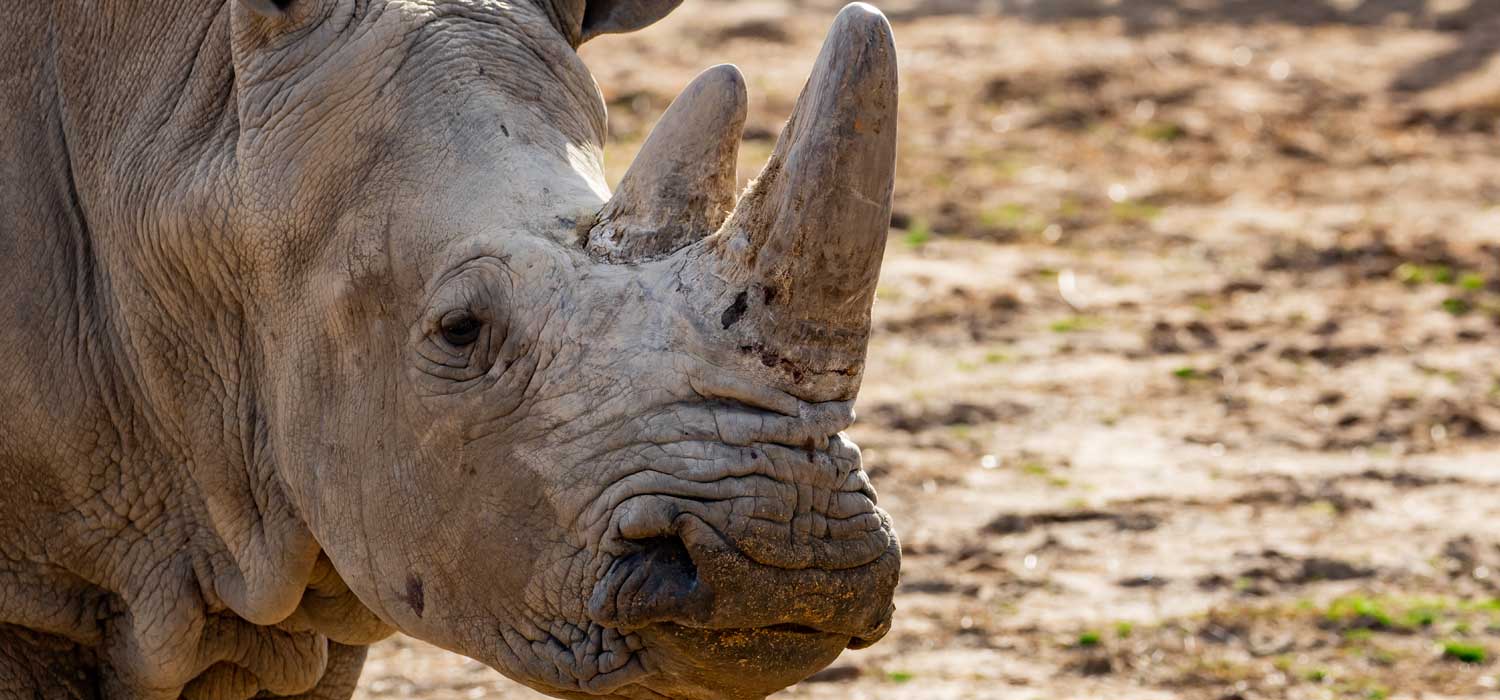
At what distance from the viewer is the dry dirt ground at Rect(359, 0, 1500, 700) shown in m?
6.23

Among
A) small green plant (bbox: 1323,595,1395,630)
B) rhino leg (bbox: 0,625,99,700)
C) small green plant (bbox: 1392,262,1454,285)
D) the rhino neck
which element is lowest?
small green plant (bbox: 1392,262,1454,285)

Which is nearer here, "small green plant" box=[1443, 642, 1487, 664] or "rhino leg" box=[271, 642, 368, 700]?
"rhino leg" box=[271, 642, 368, 700]

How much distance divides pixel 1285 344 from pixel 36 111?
19.2 feet

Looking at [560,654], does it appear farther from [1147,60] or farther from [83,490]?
[1147,60]

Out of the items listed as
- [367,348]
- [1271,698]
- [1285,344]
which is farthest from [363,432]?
[1285,344]

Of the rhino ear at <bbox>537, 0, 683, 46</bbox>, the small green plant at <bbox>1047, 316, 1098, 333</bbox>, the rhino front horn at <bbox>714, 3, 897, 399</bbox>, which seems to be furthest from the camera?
the small green plant at <bbox>1047, 316, 1098, 333</bbox>

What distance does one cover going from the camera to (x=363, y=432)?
3842 mm

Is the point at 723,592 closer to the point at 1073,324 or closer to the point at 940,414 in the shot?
the point at 940,414

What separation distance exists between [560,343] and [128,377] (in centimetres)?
116

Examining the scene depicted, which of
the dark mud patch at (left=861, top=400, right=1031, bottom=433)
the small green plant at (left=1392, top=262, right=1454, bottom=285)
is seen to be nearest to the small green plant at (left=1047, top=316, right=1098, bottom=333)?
the dark mud patch at (left=861, top=400, right=1031, bottom=433)

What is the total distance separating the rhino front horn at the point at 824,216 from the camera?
3348 mm

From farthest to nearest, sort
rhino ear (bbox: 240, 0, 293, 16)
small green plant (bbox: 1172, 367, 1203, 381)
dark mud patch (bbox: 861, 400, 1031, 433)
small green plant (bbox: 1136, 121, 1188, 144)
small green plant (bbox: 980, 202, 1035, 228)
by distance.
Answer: small green plant (bbox: 1136, 121, 1188, 144)
small green plant (bbox: 980, 202, 1035, 228)
small green plant (bbox: 1172, 367, 1203, 381)
dark mud patch (bbox: 861, 400, 1031, 433)
rhino ear (bbox: 240, 0, 293, 16)

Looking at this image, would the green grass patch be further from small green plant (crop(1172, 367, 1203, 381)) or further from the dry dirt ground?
small green plant (crop(1172, 367, 1203, 381))

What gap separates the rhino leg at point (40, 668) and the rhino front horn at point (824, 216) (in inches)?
69.2
